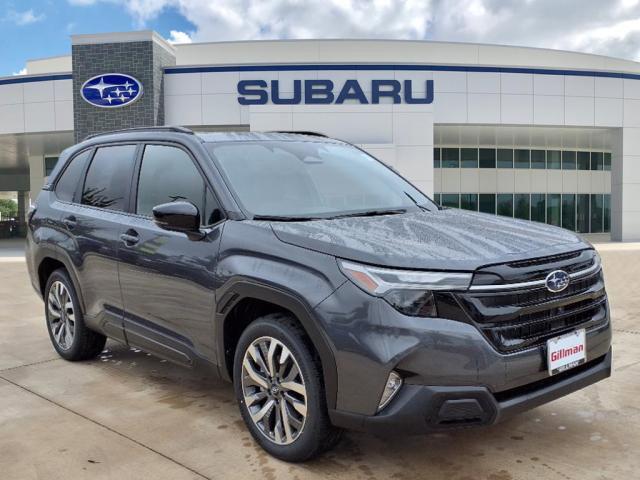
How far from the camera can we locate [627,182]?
2488cm

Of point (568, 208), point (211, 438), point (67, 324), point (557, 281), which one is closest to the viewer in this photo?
point (557, 281)

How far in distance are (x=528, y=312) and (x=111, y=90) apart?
21.5 metres

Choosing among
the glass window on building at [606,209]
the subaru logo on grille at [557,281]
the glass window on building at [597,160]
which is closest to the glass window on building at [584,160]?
the glass window on building at [597,160]

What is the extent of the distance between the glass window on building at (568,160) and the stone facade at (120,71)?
19.5m

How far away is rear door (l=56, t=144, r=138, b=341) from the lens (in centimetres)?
432

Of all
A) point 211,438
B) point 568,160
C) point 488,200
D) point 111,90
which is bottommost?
point 211,438

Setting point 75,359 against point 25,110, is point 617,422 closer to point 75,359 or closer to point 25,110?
point 75,359

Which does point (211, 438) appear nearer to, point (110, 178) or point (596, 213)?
point (110, 178)

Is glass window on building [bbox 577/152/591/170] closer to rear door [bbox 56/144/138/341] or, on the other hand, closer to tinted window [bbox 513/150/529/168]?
tinted window [bbox 513/150/529/168]

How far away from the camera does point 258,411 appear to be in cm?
329

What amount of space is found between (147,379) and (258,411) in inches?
69.2

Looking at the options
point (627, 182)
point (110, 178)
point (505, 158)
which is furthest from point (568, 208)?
point (110, 178)

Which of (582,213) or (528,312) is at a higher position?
(582,213)

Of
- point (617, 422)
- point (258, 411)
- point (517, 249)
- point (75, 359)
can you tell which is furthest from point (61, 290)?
point (617, 422)
